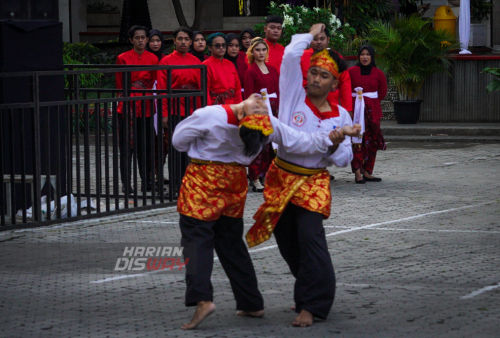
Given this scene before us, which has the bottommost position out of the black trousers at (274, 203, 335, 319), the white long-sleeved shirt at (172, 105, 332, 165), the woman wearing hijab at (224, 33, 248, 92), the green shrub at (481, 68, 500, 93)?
the black trousers at (274, 203, 335, 319)

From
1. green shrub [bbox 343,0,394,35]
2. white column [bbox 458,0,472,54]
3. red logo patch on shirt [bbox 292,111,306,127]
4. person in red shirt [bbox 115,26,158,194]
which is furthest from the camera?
green shrub [bbox 343,0,394,35]

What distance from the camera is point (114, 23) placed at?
33969 millimetres

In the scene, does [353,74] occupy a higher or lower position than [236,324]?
higher

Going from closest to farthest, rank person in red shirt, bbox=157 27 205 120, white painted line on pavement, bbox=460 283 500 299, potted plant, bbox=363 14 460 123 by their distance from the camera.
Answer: white painted line on pavement, bbox=460 283 500 299
person in red shirt, bbox=157 27 205 120
potted plant, bbox=363 14 460 123

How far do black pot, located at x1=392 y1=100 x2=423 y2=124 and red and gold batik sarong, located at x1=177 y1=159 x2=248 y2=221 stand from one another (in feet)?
45.6

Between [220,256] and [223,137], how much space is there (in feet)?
2.46

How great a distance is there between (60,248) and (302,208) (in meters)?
3.08

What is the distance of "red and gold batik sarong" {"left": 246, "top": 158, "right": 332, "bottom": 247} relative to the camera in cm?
588

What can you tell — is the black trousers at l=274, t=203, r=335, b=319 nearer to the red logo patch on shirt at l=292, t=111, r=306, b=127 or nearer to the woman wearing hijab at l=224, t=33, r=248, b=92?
the red logo patch on shirt at l=292, t=111, r=306, b=127

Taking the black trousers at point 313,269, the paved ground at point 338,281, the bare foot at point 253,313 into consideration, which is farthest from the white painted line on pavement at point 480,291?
the bare foot at point 253,313

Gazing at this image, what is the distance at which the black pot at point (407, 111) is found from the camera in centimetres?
1938

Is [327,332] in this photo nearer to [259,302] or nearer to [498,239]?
[259,302]

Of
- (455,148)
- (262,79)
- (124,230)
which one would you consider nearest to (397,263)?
(124,230)

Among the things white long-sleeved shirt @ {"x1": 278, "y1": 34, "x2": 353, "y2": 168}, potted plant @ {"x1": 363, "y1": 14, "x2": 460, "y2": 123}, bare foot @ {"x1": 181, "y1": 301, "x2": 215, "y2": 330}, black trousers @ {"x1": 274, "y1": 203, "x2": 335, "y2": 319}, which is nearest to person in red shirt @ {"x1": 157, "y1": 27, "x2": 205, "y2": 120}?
white long-sleeved shirt @ {"x1": 278, "y1": 34, "x2": 353, "y2": 168}
